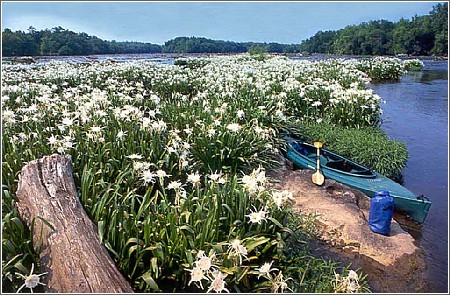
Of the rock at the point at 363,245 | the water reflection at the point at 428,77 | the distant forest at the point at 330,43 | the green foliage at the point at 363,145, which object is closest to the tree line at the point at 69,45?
the distant forest at the point at 330,43

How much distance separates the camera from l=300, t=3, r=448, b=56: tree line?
175 ft

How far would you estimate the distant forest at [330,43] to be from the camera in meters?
43.0

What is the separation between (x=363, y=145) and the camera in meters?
7.32

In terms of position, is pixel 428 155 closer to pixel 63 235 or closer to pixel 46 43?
pixel 63 235

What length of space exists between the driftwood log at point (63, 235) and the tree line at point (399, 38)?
5070cm

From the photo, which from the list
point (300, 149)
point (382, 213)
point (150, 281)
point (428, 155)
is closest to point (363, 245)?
point (382, 213)

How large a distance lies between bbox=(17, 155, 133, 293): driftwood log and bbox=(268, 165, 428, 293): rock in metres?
2.39

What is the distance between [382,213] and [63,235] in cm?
353

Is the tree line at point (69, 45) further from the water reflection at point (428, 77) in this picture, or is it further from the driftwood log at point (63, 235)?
the driftwood log at point (63, 235)

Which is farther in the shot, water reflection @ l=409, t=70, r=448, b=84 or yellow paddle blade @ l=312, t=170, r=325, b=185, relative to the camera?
water reflection @ l=409, t=70, r=448, b=84

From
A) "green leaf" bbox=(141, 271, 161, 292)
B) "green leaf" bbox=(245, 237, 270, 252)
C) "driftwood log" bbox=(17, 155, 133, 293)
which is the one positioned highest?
"driftwood log" bbox=(17, 155, 133, 293)

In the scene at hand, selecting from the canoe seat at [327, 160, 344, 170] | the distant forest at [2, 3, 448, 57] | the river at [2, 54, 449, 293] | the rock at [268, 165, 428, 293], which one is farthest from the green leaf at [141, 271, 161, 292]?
the distant forest at [2, 3, 448, 57]

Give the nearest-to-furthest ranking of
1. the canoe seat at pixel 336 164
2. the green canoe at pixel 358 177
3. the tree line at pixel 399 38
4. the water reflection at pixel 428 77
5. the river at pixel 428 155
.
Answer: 1. the river at pixel 428 155
2. the green canoe at pixel 358 177
3. the canoe seat at pixel 336 164
4. the water reflection at pixel 428 77
5. the tree line at pixel 399 38

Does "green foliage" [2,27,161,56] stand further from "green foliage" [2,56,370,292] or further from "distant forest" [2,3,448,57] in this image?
"green foliage" [2,56,370,292]
